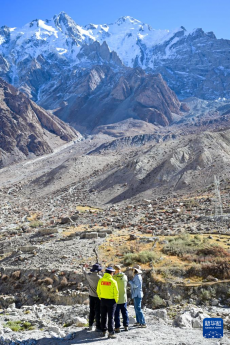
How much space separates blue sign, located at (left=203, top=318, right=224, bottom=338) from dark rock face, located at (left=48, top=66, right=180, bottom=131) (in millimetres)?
156201

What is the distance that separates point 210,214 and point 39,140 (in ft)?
369

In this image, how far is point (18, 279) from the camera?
54.9ft

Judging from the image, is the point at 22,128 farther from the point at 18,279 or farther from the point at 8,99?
the point at 18,279

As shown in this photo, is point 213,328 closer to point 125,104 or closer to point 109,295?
point 109,295

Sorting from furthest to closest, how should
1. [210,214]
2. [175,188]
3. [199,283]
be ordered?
[175,188], [210,214], [199,283]

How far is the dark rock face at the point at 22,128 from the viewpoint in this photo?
4985 inches

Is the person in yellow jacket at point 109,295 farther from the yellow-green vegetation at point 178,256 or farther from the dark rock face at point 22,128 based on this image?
the dark rock face at point 22,128

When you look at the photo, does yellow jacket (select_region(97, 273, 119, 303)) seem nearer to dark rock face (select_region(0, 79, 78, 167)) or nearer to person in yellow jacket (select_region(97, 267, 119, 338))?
person in yellow jacket (select_region(97, 267, 119, 338))

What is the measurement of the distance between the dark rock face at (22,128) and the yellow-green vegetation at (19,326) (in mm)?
111822

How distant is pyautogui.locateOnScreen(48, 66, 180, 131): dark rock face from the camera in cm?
16775

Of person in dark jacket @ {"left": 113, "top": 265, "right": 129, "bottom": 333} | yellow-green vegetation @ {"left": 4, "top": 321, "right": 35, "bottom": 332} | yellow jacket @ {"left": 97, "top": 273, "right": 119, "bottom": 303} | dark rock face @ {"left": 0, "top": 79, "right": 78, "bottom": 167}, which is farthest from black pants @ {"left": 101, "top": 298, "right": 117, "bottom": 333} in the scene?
dark rock face @ {"left": 0, "top": 79, "right": 78, "bottom": 167}

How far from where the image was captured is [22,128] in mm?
135875

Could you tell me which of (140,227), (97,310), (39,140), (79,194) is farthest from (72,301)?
(39,140)

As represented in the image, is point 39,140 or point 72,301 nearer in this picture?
point 72,301
